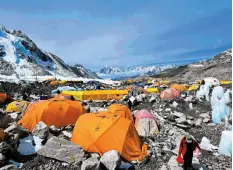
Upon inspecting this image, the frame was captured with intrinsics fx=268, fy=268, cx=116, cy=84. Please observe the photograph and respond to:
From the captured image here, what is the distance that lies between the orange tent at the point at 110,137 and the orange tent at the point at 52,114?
2958 mm

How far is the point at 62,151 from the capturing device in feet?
29.8

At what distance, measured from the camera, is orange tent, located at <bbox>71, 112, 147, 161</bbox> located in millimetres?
9773

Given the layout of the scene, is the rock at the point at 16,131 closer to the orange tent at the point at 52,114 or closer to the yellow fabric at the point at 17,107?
the orange tent at the point at 52,114

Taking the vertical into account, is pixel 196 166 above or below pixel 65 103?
below

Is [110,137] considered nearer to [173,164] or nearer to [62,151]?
[62,151]

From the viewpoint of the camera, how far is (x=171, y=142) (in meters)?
11.8

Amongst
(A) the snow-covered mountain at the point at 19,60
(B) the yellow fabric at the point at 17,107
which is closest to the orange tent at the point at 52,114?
(B) the yellow fabric at the point at 17,107

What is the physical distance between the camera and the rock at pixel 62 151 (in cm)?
893

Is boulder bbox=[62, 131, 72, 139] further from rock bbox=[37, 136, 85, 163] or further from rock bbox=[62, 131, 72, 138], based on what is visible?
rock bbox=[37, 136, 85, 163]

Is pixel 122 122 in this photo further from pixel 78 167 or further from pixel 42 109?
pixel 42 109

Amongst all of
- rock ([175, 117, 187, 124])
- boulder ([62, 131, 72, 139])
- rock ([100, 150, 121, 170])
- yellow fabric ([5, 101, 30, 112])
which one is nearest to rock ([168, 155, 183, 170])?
rock ([100, 150, 121, 170])

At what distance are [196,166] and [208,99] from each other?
16.0 metres

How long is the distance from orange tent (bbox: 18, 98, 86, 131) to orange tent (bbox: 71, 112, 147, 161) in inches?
116

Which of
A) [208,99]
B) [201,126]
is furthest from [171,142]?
[208,99]
